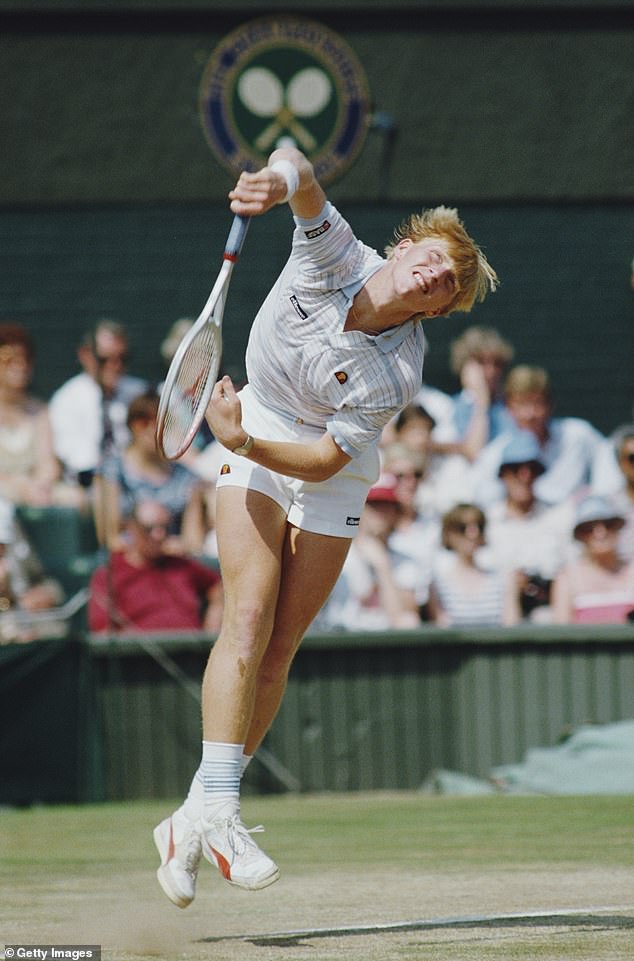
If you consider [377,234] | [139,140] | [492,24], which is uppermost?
[492,24]

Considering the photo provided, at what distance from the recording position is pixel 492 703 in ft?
31.4

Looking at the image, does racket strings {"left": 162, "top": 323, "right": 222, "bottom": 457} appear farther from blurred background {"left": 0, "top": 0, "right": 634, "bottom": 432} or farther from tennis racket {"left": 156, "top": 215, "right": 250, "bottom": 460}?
blurred background {"left": 0, "top": 0, "right": 634, "bottom": 432}

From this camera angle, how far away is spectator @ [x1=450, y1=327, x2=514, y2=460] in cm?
1099

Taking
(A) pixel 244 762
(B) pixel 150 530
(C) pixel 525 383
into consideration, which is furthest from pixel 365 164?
(A) pixel 244 762

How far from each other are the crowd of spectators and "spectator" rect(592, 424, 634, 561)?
1 cm

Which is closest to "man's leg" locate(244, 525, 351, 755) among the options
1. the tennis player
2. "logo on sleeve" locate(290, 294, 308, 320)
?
the tennis player

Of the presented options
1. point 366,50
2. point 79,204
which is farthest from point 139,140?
point 366,50

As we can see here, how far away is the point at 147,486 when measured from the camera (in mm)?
10445

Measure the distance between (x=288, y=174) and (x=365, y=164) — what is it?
28.9ft

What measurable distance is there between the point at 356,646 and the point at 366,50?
18.8 ft

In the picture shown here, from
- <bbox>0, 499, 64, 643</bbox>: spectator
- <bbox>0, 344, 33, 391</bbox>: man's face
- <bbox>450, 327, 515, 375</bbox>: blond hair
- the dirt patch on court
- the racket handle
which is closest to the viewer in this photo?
the dirt patch on court

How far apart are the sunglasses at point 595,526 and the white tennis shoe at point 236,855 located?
216 inches

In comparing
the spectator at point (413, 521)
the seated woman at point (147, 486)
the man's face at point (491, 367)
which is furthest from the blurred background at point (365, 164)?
the spectator at point (413, 521)

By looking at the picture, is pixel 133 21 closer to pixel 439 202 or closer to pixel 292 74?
pixel 292 74
